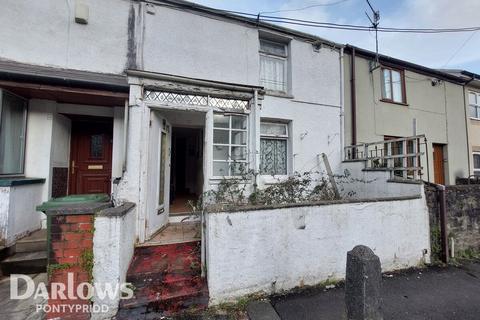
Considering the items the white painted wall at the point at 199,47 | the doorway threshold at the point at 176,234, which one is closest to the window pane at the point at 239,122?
the white painted wall at the point at 199,47

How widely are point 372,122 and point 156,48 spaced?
683 cm

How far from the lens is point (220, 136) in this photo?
5.00m

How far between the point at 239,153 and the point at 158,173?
175cm

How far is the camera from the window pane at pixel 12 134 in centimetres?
409

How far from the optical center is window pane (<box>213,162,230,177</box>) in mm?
4926

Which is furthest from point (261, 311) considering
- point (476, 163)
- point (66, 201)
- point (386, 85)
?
point (476, 163)

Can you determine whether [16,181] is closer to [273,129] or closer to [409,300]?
[273,129]

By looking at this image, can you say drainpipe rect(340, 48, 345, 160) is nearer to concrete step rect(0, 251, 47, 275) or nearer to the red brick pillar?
the red brick pillar

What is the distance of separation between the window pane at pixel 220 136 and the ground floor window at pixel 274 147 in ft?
4.82

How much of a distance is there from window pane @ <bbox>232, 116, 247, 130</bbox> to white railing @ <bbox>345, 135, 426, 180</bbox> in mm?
3258

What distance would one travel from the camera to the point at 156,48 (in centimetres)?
521

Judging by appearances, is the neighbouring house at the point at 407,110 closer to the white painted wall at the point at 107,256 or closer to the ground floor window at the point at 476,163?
the ground floor window at the point at 476,163

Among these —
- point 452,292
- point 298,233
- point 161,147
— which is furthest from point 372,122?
point 161,147

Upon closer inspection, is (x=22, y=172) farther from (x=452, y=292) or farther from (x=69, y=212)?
(x=452, y=292)
